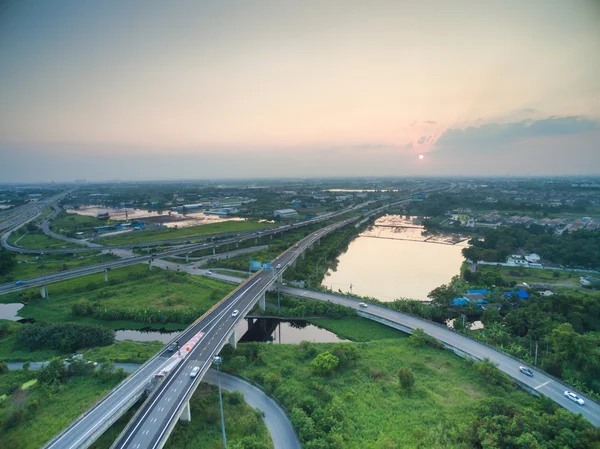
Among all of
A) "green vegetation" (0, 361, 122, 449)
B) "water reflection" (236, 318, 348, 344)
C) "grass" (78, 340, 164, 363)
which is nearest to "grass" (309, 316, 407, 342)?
"water reflection" (236, 318, 348, 344)

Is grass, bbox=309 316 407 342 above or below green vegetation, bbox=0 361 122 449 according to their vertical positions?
below

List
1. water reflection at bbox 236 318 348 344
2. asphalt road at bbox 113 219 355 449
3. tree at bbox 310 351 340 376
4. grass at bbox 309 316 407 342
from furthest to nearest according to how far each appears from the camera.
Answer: water reflection at bbox 236 318 348 344, grass at bbox 309 316 407 342, tree at bbox 310 351 340 376, asphalt road at bbox 113 219 355 449

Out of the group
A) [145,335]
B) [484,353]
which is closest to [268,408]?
[484,353]

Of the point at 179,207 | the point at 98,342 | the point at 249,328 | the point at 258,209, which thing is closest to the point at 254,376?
the point at 249,328

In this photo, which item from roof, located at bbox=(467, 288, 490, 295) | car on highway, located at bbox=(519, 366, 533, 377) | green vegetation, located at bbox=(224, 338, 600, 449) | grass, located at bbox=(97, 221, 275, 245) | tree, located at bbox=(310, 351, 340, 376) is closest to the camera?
green vegetation, located at bbox=(224, 338, 600, 449)

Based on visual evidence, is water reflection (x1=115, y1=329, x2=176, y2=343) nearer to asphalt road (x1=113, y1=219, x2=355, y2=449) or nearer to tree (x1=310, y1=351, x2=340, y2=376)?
asphalt road (x1=113, y1=219, x2=355, y2=449)

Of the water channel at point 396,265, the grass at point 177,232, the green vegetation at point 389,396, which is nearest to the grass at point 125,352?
the green vegetation at point 389,396
